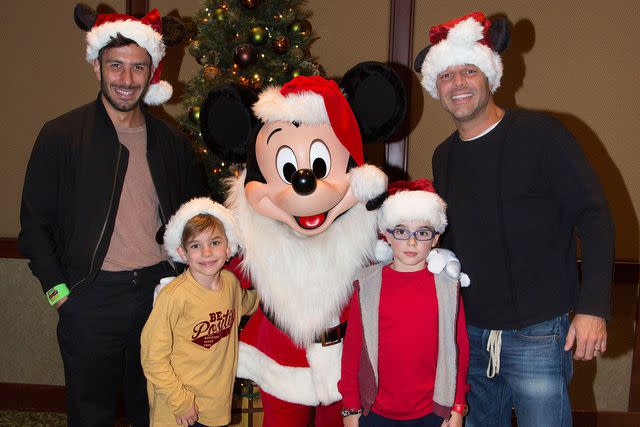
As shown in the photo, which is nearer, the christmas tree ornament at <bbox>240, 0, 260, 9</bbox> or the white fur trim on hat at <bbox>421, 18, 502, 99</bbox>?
the white fur trim on hat at <bbox>421, 18, 502, 99</bbox>

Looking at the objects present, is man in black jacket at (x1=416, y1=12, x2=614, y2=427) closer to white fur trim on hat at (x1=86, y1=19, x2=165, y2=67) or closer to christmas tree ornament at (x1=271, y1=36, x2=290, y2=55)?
christmas tree ornament at (x1=271, y1=36, x2=290, y2=55)

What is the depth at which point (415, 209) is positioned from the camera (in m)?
1.86

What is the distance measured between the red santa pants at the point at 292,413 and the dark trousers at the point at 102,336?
1.94 ft

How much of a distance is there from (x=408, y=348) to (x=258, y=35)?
64.1 inches

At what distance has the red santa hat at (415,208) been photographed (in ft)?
6.10

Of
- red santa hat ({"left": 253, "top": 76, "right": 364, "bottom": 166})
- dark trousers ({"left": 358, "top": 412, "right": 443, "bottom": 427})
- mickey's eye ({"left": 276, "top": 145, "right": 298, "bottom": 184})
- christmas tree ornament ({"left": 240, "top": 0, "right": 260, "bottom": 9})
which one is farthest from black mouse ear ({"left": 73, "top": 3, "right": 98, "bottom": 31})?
dark trousers ({"left": 358, "top": 412, "right": 443, "bottom": 427})

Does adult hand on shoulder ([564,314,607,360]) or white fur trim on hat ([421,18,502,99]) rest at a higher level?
white fur trim on hat ([421,18,502,99])

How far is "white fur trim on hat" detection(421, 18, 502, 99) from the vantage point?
6.23 ft

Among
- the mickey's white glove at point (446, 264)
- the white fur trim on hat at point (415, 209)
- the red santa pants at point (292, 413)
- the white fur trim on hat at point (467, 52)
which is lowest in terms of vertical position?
the red santa pants at point (292, 413)

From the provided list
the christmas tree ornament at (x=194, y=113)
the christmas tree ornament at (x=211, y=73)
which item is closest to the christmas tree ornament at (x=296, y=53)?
the christmas tree ornament at (x=211, y=73)

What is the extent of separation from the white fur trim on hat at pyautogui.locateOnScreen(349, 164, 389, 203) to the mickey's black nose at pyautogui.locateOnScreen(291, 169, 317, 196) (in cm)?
15

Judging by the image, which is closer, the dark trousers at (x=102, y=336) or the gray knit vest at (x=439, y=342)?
the gray knit vest at (x=439, y=342)

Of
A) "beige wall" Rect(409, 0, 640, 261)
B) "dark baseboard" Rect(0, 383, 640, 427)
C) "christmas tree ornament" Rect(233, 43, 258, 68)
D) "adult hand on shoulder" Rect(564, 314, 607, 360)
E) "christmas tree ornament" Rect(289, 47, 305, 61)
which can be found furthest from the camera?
"dark baseboard" Rect(0, 383, 640, 427)

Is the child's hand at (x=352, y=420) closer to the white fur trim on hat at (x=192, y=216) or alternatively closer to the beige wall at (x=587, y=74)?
the white fur trim on hat at (x=192, y=216)
